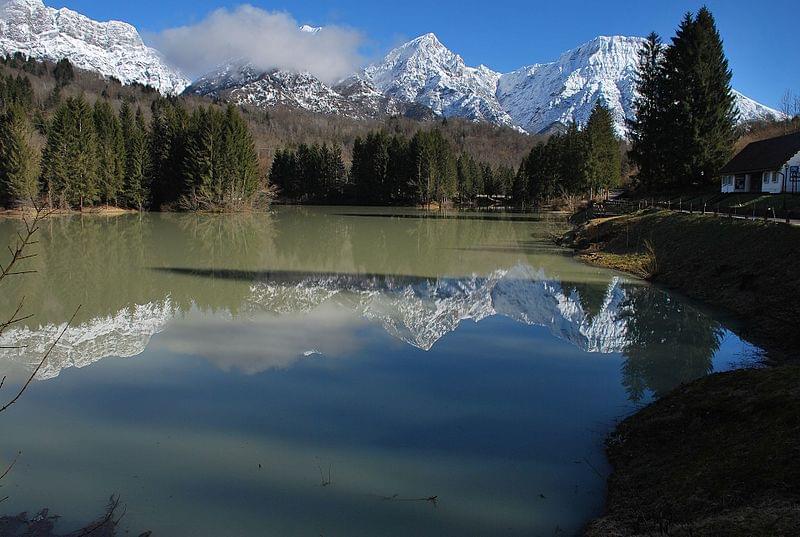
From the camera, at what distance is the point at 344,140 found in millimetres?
160250

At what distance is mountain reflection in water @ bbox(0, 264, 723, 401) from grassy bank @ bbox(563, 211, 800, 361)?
92cm

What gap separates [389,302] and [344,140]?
151 meters

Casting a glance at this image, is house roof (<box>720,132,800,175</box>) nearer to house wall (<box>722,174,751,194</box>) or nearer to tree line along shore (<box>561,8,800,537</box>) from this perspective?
house wall (<box>722,174,751,194</box>)

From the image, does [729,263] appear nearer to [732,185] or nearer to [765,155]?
[765,155]

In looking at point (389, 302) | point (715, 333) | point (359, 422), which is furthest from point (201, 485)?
point (715, 333)

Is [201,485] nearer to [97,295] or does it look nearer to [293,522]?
[293,522]

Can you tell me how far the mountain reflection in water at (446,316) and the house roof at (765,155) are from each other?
1841 centimetres

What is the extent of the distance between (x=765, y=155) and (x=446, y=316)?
27.9 m

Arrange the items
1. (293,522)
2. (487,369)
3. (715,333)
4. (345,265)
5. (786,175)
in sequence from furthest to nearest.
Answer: (786,175) → (345,265) → (715,333) → (487,369) → (293,522)

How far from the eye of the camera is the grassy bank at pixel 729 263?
36.9 feet

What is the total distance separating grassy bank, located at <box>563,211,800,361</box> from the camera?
1124cm

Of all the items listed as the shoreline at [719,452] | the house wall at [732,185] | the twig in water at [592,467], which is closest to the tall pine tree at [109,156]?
→ the house wall at [732,185]

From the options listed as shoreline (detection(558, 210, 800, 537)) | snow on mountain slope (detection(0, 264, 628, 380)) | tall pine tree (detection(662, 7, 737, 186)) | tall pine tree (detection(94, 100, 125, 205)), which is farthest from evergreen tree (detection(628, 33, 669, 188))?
tall pine tree (detection(94, 100, 125, 205))

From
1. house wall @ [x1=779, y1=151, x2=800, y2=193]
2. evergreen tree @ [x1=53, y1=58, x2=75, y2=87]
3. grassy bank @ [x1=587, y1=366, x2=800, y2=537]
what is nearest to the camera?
grassy bank @ [x1=587, y1=366, x2=800, y2=537]
